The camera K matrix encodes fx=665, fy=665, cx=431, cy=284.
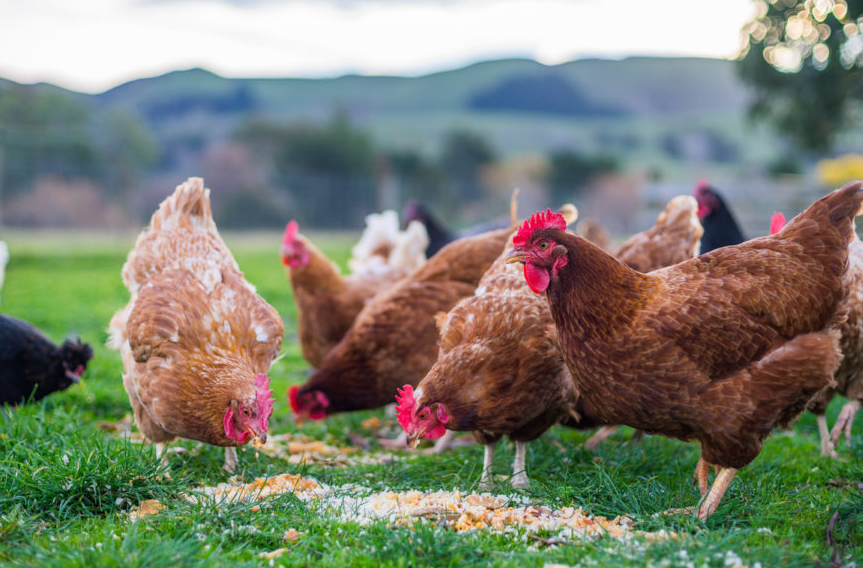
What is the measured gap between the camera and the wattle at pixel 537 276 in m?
3.23

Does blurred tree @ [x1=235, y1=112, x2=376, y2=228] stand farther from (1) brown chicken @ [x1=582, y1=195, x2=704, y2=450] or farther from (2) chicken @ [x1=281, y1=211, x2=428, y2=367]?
(1) brown chicken @ [x1=582, y1=195, x2=704, y2=450]

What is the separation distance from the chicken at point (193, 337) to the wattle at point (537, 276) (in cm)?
147

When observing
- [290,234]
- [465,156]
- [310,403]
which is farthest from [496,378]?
[465,156]

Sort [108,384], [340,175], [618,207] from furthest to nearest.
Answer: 1. [340,175]
2. [618,207]
3. [108,384]

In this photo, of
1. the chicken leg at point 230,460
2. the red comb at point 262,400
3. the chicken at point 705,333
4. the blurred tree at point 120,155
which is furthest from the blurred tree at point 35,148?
the chicken at point 705,333

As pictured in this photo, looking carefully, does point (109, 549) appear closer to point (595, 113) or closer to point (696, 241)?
point (696, 241)

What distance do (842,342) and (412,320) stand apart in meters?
2.71

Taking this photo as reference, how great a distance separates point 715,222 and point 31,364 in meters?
5.41

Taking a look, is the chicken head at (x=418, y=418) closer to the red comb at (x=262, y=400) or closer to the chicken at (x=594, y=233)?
the red comb at (x=262, y=400)

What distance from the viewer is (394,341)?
4.70 meters

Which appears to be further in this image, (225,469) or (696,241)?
(696,241)

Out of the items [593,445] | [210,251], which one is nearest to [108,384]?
[210,251]

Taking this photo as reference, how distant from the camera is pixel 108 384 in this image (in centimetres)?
550

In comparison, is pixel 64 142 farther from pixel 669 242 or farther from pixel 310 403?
pixel 669 242
